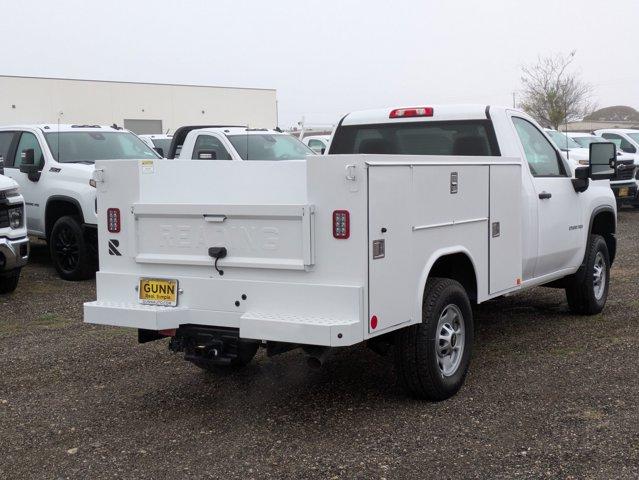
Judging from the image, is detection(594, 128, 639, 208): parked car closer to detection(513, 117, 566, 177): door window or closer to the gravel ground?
detection(513, 117, 566, 177): door window

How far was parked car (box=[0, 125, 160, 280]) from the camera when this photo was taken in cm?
1075

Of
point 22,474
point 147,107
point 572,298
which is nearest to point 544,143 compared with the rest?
point 572,298

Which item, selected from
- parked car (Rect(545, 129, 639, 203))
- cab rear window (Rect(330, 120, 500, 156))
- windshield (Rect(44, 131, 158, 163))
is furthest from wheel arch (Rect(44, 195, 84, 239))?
parked car (Rect(545, 129, 639, 203))

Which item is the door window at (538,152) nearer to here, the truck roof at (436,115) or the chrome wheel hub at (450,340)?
the truck roof at (436,115)

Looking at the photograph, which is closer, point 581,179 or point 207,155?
point 581,179

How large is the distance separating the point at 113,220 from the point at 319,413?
184 centimetres

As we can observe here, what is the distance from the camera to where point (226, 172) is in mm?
5223

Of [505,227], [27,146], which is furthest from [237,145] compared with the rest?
[505,227]

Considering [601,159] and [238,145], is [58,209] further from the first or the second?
[601,159]

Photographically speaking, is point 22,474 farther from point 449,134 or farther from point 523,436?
point 449,134

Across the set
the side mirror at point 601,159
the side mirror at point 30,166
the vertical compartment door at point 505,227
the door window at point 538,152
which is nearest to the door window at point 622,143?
the side mirror at point 601,159

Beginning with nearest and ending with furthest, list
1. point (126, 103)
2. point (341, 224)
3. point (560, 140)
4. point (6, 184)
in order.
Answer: point (341, 224)
point (6, 184)
point (560, 140)
point (126, 103)

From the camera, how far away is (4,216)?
9352mm

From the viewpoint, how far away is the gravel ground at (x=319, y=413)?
4.64 metres
